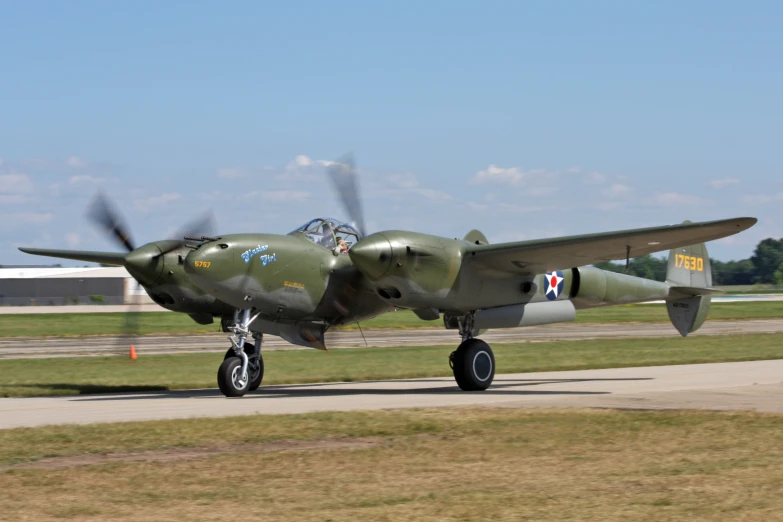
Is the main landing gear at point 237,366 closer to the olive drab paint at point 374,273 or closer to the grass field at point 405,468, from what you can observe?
the olive drab paint at point 374,273

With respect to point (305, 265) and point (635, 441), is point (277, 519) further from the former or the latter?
point (305, 265)

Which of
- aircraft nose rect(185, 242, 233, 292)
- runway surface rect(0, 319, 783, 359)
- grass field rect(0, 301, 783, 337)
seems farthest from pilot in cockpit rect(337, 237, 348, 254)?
grass field rect(0, 301, 783, 337)

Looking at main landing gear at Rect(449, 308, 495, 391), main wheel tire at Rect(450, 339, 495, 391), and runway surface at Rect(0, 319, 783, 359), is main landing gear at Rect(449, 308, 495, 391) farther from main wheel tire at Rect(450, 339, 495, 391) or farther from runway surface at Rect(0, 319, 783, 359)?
runway surface at Rect(0, 319, 783, 359)

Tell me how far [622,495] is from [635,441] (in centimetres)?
362

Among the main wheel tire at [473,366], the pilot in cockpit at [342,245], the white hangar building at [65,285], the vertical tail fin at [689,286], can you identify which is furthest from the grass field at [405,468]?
the white hangar building at [65,285]

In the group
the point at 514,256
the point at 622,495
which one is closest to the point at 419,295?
the point at 514,256

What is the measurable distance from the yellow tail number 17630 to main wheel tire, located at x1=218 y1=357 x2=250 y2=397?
1367 centimetres

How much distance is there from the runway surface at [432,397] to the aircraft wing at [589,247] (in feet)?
8.82

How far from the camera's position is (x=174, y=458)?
11758mm

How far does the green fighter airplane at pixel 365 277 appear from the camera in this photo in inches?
764

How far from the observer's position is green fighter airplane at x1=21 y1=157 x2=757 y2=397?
764 inches

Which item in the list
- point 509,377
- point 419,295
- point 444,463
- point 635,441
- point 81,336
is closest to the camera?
point 444,463

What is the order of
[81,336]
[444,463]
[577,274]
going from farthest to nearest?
[81,336] → [577,274] → [444,463]

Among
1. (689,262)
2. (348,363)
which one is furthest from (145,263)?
(689,262)
